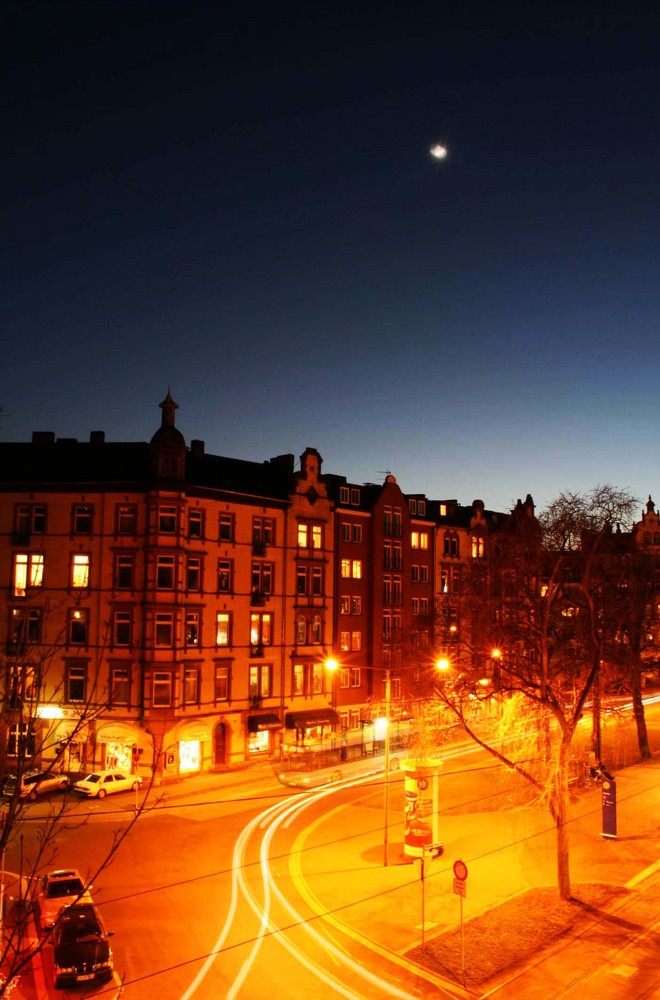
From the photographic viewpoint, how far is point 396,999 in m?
16.8

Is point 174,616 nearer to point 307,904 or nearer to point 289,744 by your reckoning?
point 289,744

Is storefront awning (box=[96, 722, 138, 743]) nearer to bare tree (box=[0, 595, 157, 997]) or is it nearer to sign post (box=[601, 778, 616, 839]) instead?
bare tree (box=[0, 595, 157, 997])

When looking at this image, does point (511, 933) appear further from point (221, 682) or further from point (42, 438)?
point (42, 438)

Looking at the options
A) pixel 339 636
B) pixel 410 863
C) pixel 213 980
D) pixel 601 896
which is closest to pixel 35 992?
pixel 213 980

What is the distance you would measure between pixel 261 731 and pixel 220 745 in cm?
Result: 290

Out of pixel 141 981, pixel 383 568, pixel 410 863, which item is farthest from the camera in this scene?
pixel 383 568

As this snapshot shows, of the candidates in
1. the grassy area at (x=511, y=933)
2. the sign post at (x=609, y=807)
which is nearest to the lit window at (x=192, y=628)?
the sign post at (x=609, y=807)

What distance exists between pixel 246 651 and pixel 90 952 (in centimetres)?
2817

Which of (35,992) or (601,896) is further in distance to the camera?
(601,896)

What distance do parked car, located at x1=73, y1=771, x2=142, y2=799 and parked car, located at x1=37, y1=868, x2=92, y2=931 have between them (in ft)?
46.0

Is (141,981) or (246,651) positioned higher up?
(246,651)

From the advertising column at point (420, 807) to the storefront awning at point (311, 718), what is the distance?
20786mm

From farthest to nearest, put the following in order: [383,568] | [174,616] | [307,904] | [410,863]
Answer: [383,568] → [174,616] → [410,863] → [307,904]

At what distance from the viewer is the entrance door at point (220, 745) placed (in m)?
44.0
